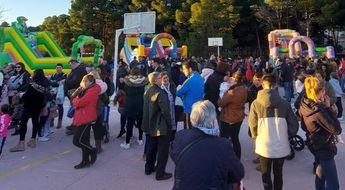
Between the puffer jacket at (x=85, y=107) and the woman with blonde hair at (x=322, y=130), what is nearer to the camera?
the woman with blonde hair at (x=322, y=130)

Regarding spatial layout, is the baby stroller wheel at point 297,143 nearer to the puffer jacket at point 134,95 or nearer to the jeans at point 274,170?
the puffer jacket at point 134,95

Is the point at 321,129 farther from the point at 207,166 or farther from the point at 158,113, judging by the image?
the point at 158,113

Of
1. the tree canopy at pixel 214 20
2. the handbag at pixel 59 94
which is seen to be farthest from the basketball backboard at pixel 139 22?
the tree canopy at pixel 214 20

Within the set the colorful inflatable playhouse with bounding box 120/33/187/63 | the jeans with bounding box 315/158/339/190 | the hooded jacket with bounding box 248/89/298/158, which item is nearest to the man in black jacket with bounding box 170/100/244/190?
the hooded jacket with bounding box 248/89/298/158

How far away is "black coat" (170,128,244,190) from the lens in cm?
296

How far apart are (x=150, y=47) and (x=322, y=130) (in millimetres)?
21745

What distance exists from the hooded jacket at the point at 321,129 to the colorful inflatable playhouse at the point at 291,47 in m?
20.7

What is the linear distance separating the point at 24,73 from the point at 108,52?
32.5m

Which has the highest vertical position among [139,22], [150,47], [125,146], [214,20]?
[214,20]

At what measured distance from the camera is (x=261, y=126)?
4777mm

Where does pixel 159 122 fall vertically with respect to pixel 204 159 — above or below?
below

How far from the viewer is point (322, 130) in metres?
4.51

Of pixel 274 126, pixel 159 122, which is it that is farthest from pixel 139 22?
pixel 274 126

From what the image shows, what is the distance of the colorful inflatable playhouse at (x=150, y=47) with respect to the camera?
24.9 metres
